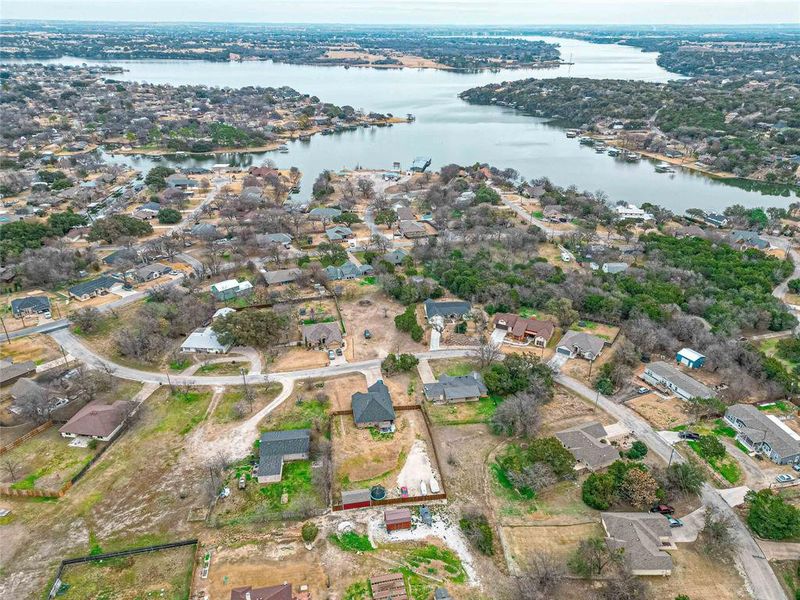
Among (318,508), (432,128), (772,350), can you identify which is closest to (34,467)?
(318,508)

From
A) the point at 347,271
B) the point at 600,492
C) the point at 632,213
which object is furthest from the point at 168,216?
the point at 632,213

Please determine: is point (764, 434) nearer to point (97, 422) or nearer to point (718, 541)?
point (718, 541)

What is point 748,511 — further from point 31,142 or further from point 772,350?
point 31,142

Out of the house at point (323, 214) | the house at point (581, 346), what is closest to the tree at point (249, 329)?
the house at point (581, 346)

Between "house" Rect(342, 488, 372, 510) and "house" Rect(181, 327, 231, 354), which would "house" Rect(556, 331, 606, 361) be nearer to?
"house" Rect(342, 488, 372, 510)

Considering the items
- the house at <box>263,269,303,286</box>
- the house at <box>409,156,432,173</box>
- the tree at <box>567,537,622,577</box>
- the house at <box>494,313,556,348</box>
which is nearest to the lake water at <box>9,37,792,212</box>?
the house at <box>409,156,432,173</box>

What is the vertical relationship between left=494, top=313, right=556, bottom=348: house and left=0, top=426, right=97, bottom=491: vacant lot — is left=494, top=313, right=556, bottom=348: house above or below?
above
